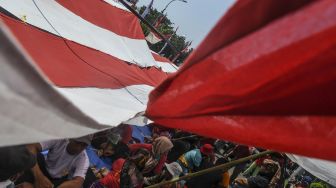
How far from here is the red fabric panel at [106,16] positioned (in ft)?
15.9

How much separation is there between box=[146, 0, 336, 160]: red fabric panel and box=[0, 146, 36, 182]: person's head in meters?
0.96

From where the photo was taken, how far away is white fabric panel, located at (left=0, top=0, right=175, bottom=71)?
11.7 ft

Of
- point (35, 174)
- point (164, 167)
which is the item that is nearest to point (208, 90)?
point (35, 174)

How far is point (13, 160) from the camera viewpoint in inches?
80.7

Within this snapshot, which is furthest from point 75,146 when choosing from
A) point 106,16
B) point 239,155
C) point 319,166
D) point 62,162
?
point 239,155

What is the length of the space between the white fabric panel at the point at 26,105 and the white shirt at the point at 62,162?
2.04 meters

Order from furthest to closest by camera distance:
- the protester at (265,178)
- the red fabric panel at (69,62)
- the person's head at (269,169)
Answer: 1. the person's head at (269,169)
2. the protester at (265,178)
3. the red fabric panel at (69,62)

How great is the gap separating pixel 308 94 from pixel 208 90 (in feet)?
1.17

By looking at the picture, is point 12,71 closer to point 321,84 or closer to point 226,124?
point 226,124

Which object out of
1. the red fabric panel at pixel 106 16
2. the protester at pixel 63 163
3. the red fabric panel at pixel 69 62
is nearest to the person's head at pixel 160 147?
the red fabric panel at pixel 69 62

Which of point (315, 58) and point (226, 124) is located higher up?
point (315, 58)

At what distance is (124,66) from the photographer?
4.68m

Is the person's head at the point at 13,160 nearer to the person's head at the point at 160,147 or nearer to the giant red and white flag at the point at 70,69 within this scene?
the giant red and white flag at the point at 70,69

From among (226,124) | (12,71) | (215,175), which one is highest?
(226,124)
